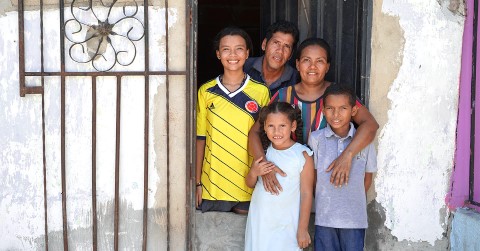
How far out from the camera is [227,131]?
361cm

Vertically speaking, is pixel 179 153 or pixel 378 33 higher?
pixel 378 33

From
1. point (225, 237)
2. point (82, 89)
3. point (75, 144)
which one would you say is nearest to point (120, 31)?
point (82, 89)

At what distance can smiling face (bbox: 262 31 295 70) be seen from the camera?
3.90 metres

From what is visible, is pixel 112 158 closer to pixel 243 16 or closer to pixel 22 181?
pixel 22 181

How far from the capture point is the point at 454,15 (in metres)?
3.73

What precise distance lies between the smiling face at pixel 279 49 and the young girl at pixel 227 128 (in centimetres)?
20

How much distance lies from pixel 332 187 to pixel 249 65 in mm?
1052

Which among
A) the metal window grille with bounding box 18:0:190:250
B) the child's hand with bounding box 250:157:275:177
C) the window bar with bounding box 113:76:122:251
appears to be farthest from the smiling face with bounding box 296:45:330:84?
the window bar with bounding box 113:76:122:251

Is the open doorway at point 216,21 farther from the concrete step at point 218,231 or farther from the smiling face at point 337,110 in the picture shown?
the smiling face at point 337,110

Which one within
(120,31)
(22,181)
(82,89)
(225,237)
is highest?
(120,31)

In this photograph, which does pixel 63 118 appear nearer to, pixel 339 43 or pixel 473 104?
pixel 339 43

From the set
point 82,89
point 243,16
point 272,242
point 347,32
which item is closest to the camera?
point 272,242

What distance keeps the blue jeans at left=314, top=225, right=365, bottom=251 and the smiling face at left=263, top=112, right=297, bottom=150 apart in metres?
0.50

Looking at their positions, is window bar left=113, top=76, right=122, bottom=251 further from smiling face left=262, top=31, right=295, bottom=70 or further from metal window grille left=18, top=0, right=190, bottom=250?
smiling face left=262, top=31, right=295, bottom=70
